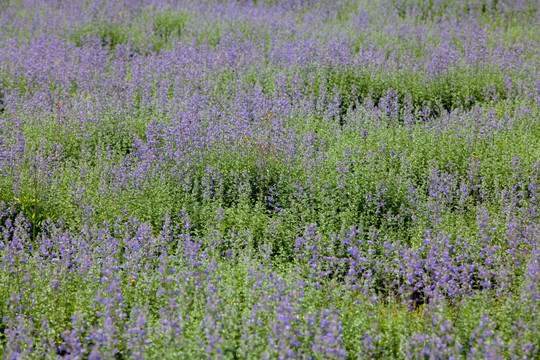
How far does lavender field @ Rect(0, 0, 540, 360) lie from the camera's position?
9.49ft

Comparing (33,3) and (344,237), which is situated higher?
(33,3)

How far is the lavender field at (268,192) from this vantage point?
9.49ft

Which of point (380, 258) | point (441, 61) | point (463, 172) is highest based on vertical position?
point (441, 61)

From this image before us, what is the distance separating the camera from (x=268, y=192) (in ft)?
14.8

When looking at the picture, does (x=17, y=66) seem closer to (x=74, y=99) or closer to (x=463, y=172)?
(x=74, y=99)

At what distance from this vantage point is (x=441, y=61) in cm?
664

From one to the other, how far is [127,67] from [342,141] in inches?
123

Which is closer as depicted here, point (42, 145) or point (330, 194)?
point (330, 194)

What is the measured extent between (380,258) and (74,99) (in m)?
3.62

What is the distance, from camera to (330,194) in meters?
4.39

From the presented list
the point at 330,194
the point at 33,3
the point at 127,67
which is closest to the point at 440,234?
the point at 330,194

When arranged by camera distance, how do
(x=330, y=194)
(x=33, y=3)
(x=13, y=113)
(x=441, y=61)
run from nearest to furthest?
(x=330, y=194)
(x=13, y=113)
(x=441, y=61)
(x=33, y=3)

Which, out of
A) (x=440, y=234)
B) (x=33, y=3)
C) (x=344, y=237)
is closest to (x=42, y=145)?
(x=344, y=237)

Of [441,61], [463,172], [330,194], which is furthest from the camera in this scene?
[441,61]
